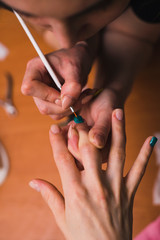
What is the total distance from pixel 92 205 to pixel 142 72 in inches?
13.1

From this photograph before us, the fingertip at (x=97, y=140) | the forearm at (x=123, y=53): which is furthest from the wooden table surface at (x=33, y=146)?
the fingertip at (x=97, y=140)

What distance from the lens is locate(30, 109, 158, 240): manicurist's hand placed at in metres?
0.24

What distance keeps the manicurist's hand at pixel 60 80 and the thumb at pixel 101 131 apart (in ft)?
0.14

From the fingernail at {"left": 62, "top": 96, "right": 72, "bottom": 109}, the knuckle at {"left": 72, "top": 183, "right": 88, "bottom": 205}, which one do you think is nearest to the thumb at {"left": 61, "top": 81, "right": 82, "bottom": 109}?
the fingernail at {"left": 62, "top": 96, "right": 72, "bottom": 109}

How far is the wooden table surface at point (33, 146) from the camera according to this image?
424 millimetres

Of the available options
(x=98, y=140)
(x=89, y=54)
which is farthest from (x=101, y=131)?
(x=89, y=54)

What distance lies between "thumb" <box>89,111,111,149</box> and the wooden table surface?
10cm

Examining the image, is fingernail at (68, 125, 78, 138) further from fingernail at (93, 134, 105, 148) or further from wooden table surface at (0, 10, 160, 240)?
wooden table surface at (0, 10, 160, 240)

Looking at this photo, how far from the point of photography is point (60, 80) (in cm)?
33

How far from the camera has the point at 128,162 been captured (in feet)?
1.05

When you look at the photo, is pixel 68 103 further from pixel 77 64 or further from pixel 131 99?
pixel 131 99

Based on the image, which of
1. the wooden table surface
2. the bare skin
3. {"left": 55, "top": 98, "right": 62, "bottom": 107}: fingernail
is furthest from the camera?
the wooden table surface

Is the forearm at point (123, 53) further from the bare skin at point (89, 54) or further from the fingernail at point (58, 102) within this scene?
the fingernail at point (58, 102)

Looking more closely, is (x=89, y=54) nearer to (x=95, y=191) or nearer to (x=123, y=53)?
(x=123, y=53)
